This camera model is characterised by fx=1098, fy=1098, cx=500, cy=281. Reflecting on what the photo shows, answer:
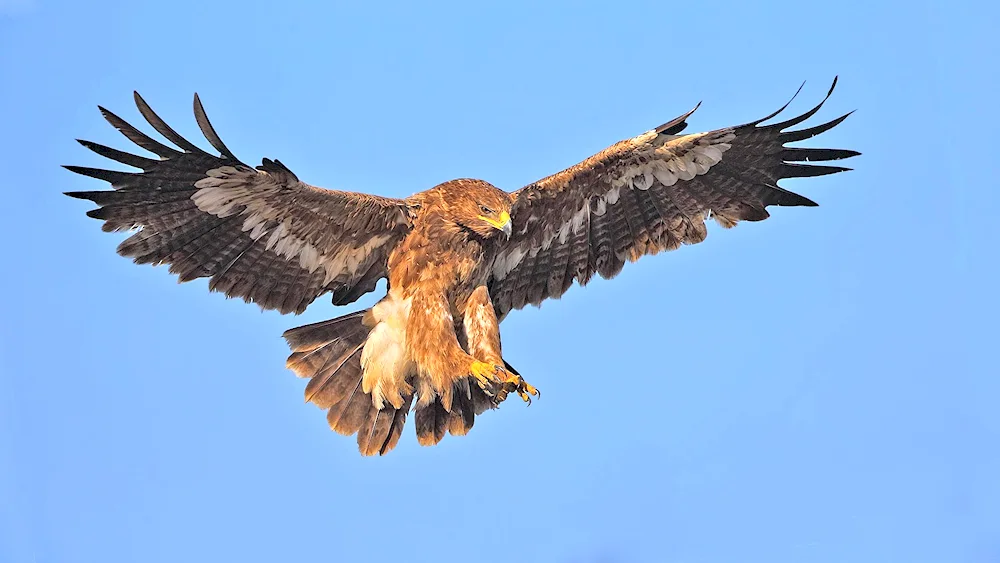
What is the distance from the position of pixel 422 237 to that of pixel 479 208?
1.66 feet

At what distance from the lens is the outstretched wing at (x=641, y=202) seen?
882 cm

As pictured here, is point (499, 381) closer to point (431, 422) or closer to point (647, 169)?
point (431, 422)

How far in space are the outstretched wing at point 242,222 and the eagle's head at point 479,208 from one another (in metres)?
0.43

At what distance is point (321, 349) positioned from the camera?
28.1 feet

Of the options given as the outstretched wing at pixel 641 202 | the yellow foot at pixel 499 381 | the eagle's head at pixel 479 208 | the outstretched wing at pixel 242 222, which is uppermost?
the outstretched wing at pixel 641 202

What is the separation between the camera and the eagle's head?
8008mm

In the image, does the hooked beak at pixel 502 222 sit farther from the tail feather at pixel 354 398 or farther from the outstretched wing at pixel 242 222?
the tail feather at pixel 354 398

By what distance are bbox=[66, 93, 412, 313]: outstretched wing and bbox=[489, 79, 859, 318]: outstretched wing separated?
46.4 inches

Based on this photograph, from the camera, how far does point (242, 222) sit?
8.01 m

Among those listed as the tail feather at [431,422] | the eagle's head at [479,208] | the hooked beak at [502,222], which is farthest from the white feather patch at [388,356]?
the hooked beak at [502,222]

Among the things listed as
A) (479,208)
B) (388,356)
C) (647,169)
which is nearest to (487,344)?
(388,356)

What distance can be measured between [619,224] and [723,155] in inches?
40.0

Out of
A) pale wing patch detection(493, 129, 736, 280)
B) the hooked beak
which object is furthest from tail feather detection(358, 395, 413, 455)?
the hooked beak

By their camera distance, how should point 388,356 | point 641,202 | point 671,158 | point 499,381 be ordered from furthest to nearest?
1. point 641,202
2. point 671,158
3. point 388,356
4. point 499,381
